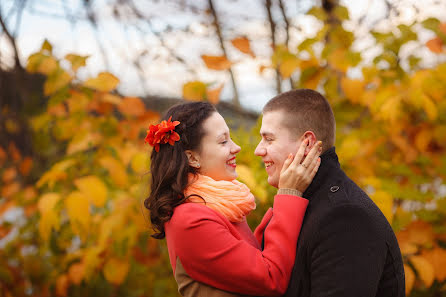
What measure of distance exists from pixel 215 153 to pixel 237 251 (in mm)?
460

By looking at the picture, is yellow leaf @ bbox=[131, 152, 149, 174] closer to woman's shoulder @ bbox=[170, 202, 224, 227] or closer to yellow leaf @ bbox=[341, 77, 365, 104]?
woman's shoulder @ bbox=[170, 202, 224, 227]

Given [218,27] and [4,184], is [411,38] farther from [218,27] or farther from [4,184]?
[4,184]

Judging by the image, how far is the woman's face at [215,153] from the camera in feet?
6.09

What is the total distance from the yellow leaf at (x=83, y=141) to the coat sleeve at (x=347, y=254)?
75.2 inches

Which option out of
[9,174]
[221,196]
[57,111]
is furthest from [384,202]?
[9,174]

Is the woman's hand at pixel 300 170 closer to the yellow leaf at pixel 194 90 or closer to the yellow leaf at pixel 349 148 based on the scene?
the yellow leaf at pixel 349 148

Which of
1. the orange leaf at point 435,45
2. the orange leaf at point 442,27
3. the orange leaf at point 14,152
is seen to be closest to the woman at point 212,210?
the orange leaf at point 435,45

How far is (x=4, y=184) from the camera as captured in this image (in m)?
4.46

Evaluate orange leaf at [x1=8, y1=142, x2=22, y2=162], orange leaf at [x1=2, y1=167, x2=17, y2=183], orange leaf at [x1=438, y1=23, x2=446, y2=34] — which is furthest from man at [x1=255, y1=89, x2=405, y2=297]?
orange leaf at [x1=8, y1=142, x2=22, y2=162]

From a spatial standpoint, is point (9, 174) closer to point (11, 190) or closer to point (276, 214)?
point (11, 190)

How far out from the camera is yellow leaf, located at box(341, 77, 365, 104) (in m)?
3.08

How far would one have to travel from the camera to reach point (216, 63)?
3.03 metres

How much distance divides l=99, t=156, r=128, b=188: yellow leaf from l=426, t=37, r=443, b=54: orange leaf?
8.04 feet

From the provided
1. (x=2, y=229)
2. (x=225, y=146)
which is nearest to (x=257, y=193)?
(x=225, y=146)
